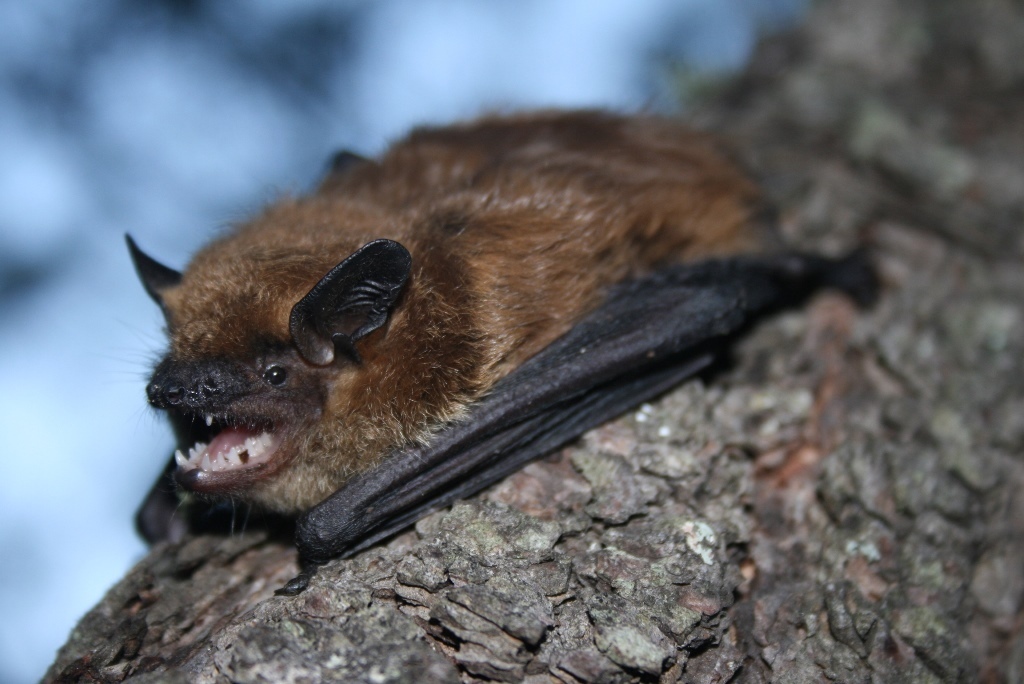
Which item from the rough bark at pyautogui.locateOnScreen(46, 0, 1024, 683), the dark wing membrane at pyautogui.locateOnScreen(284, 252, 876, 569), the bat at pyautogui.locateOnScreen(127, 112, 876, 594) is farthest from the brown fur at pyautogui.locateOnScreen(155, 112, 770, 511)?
the rough bark at pyautogui.locateOnScreen(46, 0, 1024, 683)

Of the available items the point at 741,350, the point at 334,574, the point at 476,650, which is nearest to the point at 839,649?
the point at 476,650

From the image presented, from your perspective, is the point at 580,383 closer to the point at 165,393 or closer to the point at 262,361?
the point at 262,361

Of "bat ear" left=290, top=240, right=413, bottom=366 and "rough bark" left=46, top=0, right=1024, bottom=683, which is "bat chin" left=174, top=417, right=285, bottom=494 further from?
"bat ear" left=290, top=240, right=413, bottom=366

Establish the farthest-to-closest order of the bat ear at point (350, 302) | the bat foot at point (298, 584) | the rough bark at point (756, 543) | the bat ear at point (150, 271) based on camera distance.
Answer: the bat ear at point (150, 271) < the bat ear at point (350, 302) < the bat foot at point (298, 584) < the rough bark at point (756, 543)

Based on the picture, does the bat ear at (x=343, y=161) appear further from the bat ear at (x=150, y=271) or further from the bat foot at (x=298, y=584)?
the bat foot at (x=298, y=584)

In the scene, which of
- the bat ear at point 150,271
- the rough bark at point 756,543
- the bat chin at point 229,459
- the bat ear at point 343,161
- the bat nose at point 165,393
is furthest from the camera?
the bat ear at point 343,161

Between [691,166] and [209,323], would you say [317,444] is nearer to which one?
[209,323]

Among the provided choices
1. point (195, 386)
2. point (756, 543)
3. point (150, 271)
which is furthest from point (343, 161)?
point (756, 543)

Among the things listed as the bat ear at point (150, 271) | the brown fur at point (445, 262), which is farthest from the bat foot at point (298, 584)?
the bat ear at point (150, 271)
